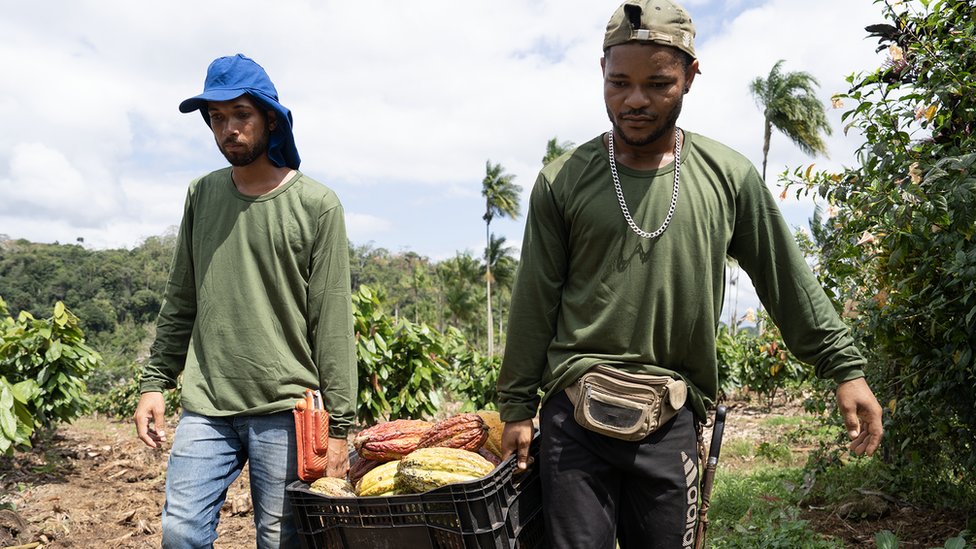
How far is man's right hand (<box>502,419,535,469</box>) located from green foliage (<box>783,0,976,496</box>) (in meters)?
1.76

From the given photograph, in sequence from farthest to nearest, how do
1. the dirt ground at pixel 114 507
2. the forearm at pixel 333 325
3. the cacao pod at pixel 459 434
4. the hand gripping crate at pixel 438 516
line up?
1. the dirt ground at pixel 114 507
2. the forearm at pixel 333 325
3. the cacao pod at pixel 459 434
4. the hand gripping crate at pixel 438 516

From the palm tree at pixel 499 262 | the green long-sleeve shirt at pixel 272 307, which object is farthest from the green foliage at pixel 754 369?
the palm tree at pixel 499 262

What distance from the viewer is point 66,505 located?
552cm

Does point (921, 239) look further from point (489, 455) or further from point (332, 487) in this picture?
Answer: point (332, 487)

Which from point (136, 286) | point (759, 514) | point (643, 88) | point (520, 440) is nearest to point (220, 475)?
point (520, 440)

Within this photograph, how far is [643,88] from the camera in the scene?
194 cm

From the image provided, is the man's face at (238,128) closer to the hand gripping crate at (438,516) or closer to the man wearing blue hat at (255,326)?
the man wearing blue hat at (255,326)

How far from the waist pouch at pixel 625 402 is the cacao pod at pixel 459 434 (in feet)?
1.36

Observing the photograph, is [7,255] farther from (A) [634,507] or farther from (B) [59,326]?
(A) [634,507]

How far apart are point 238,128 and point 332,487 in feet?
4.45

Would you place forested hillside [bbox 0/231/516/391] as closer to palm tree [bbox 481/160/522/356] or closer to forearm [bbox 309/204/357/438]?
palm tree [bbox 481/160/522/356]

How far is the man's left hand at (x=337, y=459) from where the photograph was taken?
2363mm

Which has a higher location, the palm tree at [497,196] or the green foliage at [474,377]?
the palm tree at [497,196]

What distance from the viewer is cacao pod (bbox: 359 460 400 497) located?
81.4 inches
